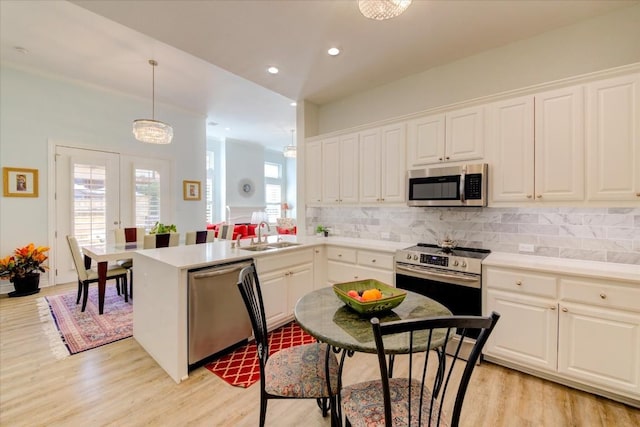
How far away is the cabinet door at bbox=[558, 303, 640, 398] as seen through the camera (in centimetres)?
187

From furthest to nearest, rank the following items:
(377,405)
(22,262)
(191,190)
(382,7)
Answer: (191,190) < (22,262) < (382,7) < (377,405)

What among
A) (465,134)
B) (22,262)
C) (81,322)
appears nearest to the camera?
(465,134)

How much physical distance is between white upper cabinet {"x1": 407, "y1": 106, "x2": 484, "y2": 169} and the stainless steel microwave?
0.14m

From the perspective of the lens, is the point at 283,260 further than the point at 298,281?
No

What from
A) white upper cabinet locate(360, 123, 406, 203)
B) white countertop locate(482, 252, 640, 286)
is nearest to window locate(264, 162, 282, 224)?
white upper cabinet locate(360, 123, 406, 203)

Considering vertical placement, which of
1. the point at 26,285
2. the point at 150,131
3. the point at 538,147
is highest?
the point at 150,131

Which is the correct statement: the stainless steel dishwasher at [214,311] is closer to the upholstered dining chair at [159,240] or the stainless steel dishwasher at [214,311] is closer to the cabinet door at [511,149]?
the upholstered dining chair at [159,240]

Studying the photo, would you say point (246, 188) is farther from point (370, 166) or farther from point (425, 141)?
point (425, 141)

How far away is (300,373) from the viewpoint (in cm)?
153

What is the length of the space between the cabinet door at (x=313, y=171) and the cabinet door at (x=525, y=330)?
247 cm

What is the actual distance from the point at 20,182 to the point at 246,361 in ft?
15.1

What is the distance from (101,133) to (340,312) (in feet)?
18.6

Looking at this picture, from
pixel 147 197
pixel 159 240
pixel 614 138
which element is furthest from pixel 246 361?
pixel 147 197

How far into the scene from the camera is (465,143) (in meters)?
2.79
